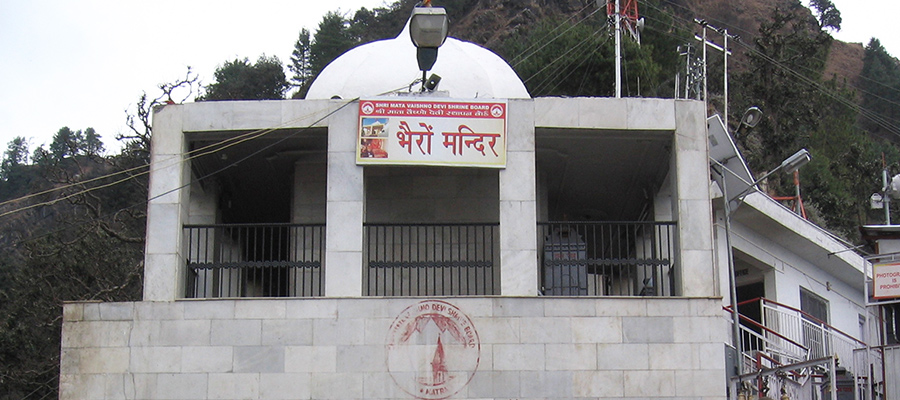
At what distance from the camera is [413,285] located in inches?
734

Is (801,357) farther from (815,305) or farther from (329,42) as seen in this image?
(329,42)

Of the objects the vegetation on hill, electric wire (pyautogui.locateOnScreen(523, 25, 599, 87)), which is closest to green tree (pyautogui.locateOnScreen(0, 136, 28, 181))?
the vegetation on hill

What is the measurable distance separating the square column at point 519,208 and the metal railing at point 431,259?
6.76 ft

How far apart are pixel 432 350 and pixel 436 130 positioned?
3267mm

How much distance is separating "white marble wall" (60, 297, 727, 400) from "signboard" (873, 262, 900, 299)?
6.58 m

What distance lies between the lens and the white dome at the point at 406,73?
1955 centimetres

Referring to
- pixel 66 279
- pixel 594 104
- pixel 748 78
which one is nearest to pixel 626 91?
pixel 748 78

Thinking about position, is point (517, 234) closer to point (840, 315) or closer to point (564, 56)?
point (840, 315)

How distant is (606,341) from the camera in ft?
51.3

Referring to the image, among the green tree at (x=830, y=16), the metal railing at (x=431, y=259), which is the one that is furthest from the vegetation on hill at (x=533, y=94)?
the green tree at (x=830, y=16)

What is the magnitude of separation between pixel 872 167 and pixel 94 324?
38.2 meters

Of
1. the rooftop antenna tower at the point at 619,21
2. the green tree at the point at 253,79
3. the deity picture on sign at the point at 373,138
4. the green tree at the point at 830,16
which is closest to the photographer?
the deity picture on sign at the point at 373,138

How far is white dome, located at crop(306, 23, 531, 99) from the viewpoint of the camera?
1955cm

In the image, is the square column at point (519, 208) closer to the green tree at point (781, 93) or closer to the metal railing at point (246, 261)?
the metal railing at point (246, 261)
